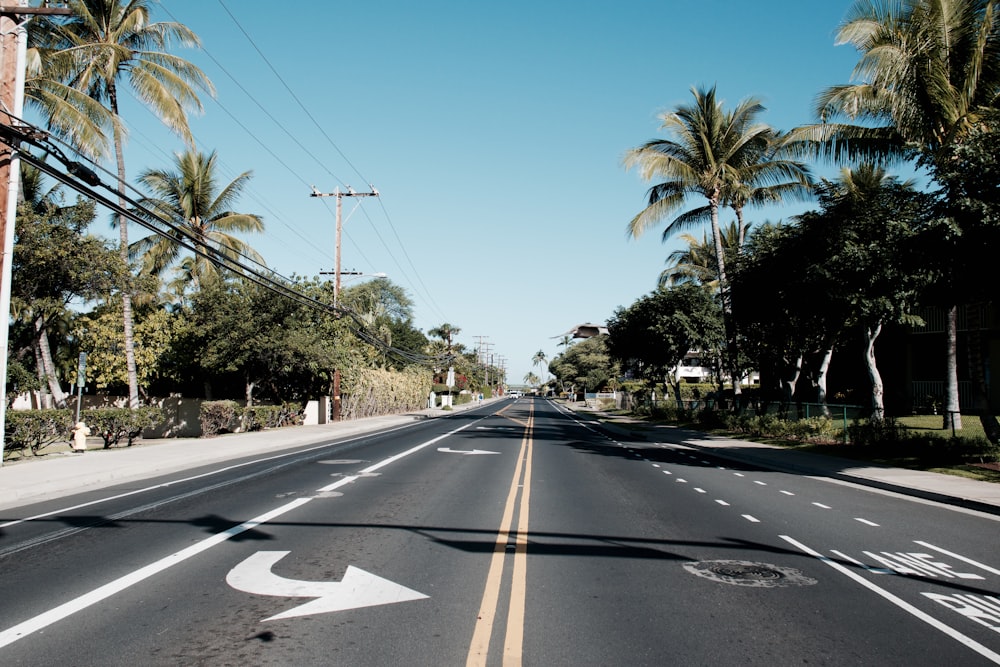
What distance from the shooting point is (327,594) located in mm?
6121

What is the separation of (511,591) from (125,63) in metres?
24.5

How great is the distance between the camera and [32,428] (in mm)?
17812

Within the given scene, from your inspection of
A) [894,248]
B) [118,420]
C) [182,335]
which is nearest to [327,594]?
[894,248]

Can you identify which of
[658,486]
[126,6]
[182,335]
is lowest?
[658,486]

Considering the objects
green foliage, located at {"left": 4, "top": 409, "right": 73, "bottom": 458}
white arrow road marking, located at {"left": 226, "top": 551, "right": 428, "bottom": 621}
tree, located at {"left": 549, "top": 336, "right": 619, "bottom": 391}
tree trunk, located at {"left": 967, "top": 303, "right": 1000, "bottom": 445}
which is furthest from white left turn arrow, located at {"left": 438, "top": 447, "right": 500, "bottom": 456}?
tree, located at {"left": 549, "top": 336, "right": 619, "bottom": 391}

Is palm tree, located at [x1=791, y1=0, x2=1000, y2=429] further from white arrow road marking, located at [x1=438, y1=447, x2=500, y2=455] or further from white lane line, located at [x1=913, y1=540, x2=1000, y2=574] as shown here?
white arrow road marking, located at [x1=438, y1=447, x2=500, y2=455]

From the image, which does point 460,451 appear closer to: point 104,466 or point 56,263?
point 104,466

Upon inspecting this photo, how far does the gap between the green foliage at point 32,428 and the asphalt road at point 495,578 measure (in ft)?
22.2

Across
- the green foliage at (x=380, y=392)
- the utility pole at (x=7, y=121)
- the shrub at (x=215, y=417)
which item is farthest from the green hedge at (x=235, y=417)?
the utility pole at (x=7, y=121)

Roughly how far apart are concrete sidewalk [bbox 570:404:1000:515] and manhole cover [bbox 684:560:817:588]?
→ 5.72 metres

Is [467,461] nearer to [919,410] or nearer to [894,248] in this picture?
[894,248]

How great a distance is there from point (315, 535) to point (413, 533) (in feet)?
3.70

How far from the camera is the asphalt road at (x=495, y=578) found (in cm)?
496

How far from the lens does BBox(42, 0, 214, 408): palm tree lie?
72.6ft
